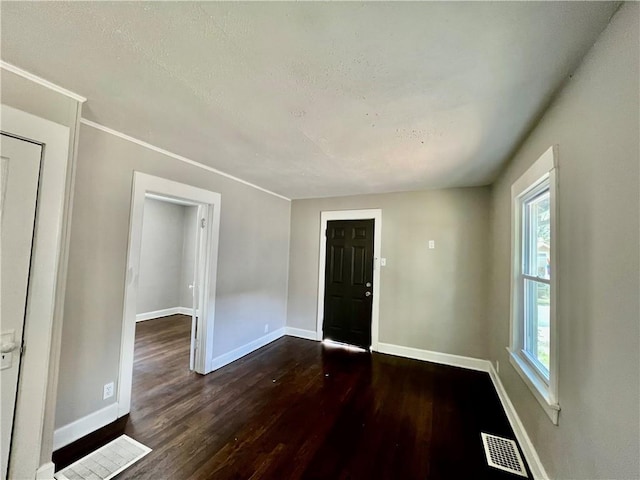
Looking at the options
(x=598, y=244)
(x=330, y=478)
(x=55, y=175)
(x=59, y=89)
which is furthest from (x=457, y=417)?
(x=59, y=89)

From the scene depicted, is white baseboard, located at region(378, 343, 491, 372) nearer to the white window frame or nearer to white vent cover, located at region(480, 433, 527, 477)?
the white window frame

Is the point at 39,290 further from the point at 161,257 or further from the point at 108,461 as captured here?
the point at 161,257

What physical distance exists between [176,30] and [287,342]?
3.95m

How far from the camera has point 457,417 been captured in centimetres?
231

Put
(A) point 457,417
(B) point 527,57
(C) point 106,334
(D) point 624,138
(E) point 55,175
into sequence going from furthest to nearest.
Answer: (A) point 457,417, (C) point 106,334, (E) point 55,175, (B) point 527,57, (D) point 624,138

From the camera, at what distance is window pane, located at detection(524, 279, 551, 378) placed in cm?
180

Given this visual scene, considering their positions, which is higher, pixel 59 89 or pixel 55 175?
pixel 59 89

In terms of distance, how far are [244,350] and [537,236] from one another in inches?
137

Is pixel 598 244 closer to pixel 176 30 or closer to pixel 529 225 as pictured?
pixel 529 225

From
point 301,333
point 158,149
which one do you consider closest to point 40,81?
point 158,149

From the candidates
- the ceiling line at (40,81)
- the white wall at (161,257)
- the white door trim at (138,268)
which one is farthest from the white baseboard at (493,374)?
the white wall at (161,257)

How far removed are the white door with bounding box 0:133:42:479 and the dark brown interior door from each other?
3333 millimetres

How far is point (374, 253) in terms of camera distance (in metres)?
3.95

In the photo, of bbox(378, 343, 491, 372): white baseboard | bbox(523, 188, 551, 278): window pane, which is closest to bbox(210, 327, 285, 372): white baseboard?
bbox(378, 343, 491, 372): white baseboard
